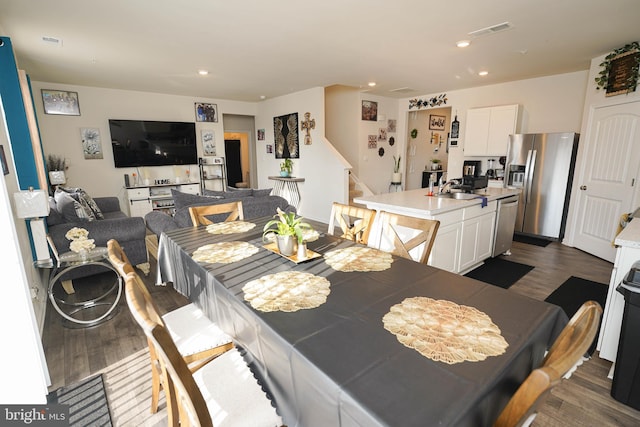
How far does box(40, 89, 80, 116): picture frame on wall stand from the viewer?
5.03 m

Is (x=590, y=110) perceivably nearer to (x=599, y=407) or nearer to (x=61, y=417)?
(x=599, y=407)

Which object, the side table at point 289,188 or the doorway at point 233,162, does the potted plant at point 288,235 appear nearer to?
the side table at point 289,188

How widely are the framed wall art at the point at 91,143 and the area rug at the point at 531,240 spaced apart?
7481 mm

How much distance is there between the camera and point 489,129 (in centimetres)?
527

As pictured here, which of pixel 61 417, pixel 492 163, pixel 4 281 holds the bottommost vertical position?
pixel 61 417

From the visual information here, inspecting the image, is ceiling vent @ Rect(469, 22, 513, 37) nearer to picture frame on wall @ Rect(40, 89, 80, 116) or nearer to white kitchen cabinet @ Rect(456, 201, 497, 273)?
white kitchen cabinet @ Rect(456, 201, 497, 273)

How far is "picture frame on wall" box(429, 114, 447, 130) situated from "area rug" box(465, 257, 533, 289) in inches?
185

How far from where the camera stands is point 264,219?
2.60 metres

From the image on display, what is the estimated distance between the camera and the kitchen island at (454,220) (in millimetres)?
2742

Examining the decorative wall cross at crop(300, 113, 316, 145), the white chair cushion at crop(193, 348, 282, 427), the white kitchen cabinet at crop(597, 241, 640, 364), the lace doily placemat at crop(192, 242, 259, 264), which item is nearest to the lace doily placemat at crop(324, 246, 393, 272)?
the lace doily placemat at crop(192, 242, 259, 264)

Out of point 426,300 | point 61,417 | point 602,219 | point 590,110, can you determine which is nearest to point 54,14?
point 61,417

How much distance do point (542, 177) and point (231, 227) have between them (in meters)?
4.80

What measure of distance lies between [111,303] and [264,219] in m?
1.70

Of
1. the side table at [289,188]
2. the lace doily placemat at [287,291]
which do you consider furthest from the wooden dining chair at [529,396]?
the side table at [289,188]
